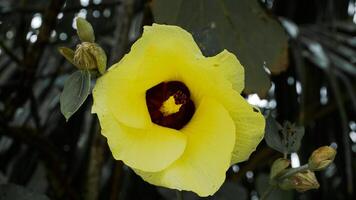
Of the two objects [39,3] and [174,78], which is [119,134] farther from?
[39,3]

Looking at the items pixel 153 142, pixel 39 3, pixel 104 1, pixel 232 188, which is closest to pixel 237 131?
pixel 153 142

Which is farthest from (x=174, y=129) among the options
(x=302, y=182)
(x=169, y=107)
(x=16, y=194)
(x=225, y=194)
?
(x=225, y=194)

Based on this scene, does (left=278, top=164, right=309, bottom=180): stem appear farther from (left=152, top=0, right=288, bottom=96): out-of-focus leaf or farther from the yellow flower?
(left=152, top=0, right=288, bottom=96): out-of-focus leaf

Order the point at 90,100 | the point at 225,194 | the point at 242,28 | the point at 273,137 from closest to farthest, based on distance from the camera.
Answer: the point at 273,137
the point at 242,28
the point at 225,194
the point at 90,100

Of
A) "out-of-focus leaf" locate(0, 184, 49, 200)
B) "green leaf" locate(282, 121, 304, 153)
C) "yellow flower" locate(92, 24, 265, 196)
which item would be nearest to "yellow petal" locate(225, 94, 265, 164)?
"yellow flower" locate(92, 24, 265, 196)

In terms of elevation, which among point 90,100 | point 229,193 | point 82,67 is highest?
point 82,67

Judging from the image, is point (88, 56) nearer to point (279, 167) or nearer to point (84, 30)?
point (84, 30)
